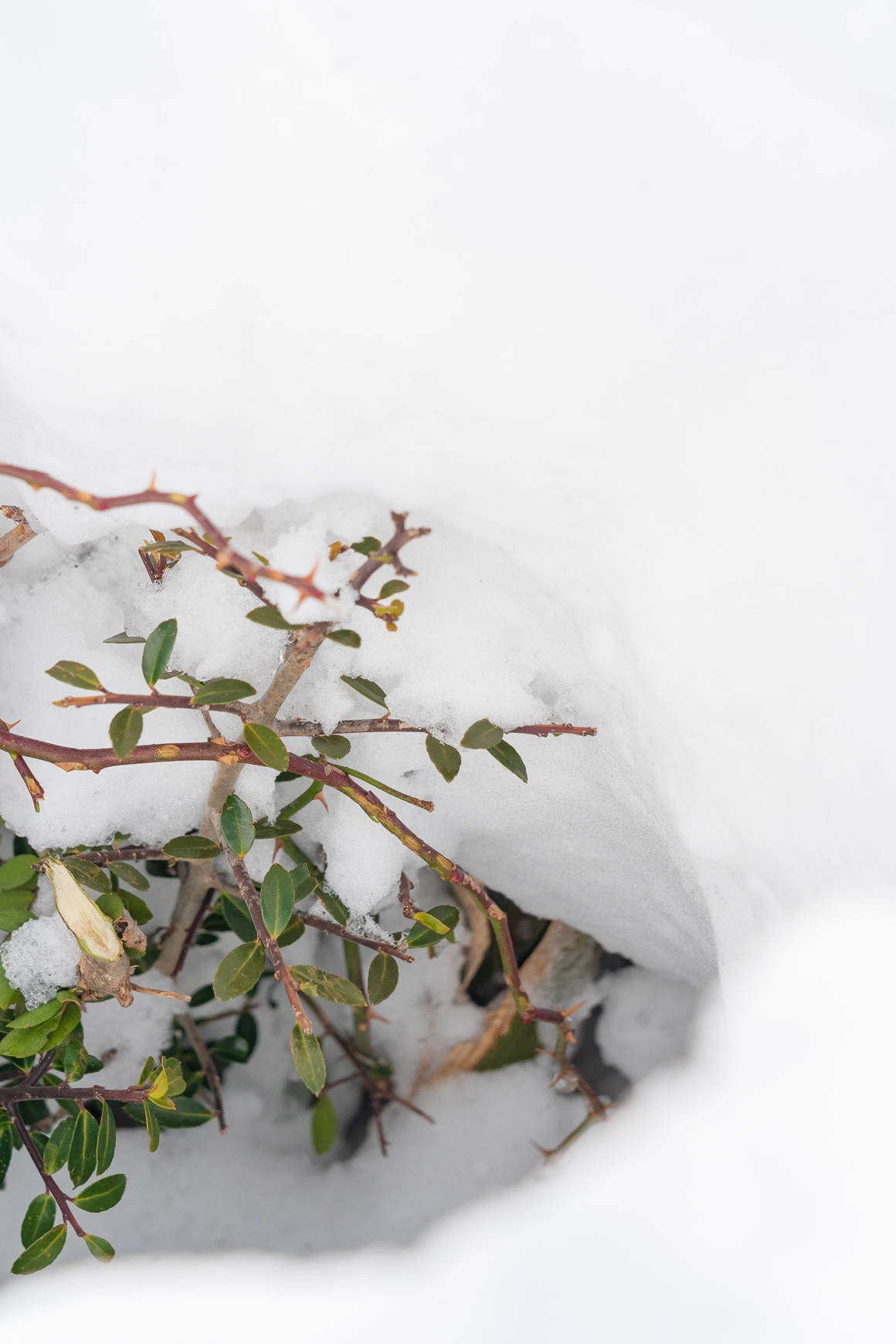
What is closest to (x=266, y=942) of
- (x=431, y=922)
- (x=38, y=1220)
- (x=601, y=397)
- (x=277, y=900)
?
(x=277, y=900)

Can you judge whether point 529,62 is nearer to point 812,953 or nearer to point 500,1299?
point 812,953

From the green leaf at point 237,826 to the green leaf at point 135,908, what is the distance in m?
0.16

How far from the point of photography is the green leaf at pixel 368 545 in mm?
603

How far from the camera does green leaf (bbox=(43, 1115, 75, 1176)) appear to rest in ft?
2.51

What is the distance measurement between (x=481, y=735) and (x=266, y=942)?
0.25 meters

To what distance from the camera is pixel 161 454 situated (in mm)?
606

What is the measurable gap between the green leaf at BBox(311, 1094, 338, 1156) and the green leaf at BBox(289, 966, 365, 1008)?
60 cm

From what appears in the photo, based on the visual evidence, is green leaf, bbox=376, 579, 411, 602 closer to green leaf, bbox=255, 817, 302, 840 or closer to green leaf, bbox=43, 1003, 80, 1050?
green leaf, bbox=255, 817, 302, 840

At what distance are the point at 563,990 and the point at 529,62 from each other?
114 cm

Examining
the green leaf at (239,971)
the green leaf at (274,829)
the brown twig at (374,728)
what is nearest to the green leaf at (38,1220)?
the green leaf at (239,971)

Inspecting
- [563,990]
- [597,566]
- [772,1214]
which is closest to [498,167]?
[597,566]

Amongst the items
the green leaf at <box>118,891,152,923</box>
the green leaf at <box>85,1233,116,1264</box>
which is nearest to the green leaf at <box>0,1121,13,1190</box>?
the green leaf at <box>85,1233,116,1264</box>

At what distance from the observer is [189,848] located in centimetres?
76

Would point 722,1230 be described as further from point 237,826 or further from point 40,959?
point 40,959
